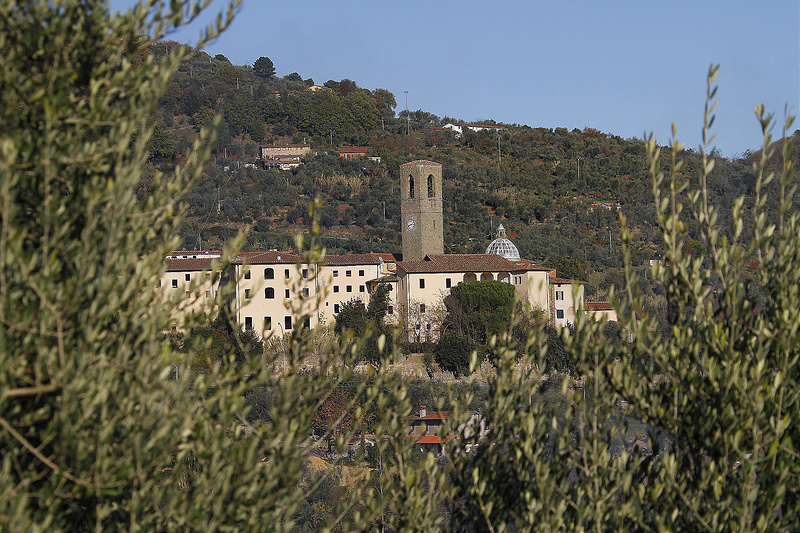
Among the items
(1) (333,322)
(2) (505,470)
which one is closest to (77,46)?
(2) (505,470)

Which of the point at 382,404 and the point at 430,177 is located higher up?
the point at 430,177

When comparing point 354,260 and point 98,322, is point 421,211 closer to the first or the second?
point 354,260

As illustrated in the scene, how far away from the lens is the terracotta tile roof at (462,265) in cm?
4056

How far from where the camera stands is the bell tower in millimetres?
48969

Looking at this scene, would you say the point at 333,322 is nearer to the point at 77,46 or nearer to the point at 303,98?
the point at 77,46

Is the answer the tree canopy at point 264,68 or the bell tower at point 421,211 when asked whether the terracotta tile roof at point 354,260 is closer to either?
the bell tower at point 421,211

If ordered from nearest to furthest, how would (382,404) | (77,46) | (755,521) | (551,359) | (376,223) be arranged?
(77,46) < (755,521) < (382,404) < (551,359) < (376,223)

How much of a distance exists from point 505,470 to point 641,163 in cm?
7484

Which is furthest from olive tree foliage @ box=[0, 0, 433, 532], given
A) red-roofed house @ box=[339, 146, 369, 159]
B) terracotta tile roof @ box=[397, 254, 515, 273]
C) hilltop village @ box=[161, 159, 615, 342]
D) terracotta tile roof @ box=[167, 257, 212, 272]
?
red-roofed house @ box=[339, 146, 369, 159]

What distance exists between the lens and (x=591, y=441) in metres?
4.32

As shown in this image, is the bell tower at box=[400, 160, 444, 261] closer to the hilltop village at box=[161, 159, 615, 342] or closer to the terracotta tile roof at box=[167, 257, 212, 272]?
the hilltop village at box=[161, 159, 615, 342]

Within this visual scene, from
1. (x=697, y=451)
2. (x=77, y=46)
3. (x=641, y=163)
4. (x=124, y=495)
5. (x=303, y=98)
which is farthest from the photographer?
(x=303, y=98)

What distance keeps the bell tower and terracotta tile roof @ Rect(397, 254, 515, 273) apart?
6.46 meters

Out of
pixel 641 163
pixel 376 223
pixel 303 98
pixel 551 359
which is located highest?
pixel 303 98
